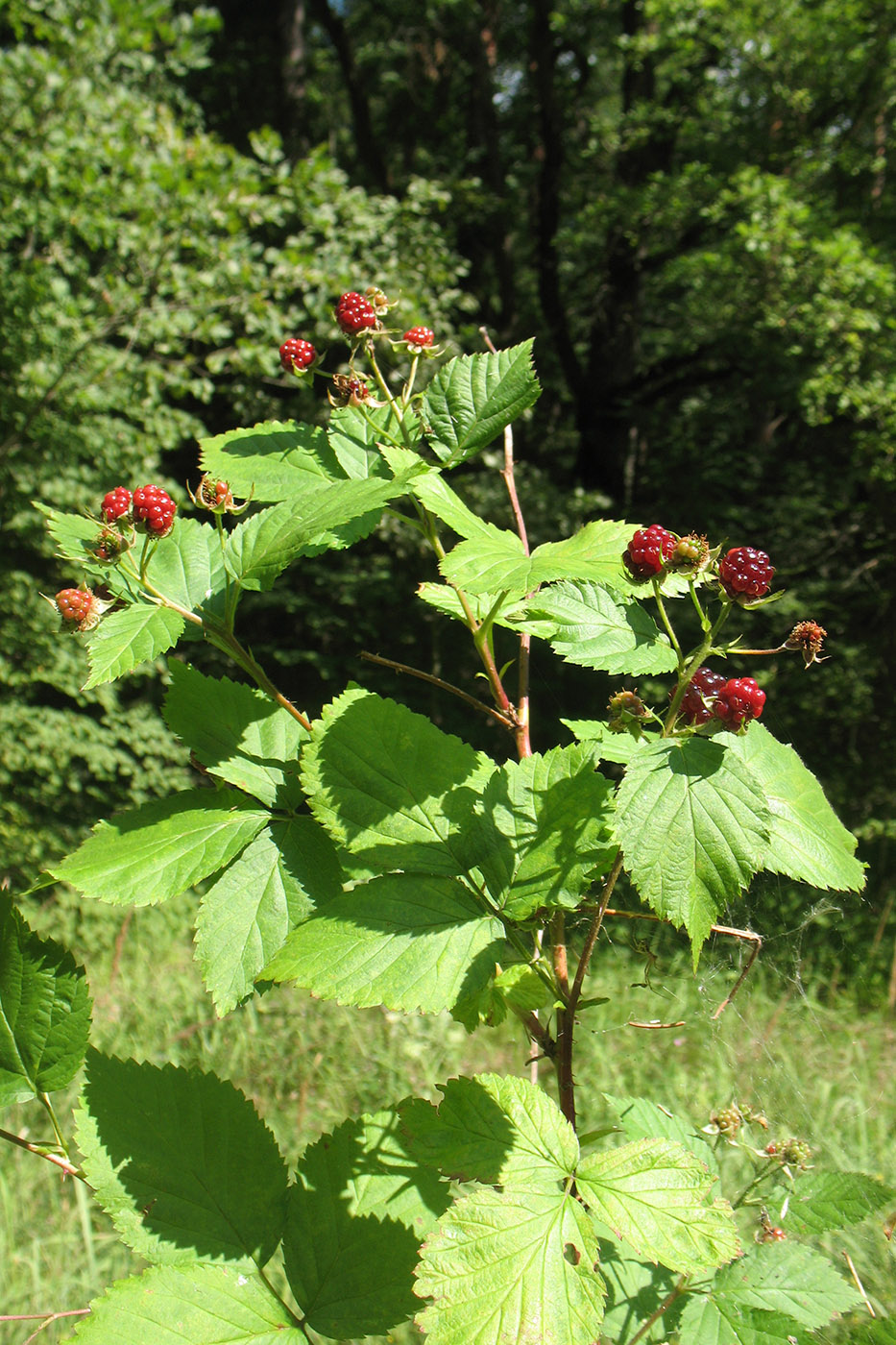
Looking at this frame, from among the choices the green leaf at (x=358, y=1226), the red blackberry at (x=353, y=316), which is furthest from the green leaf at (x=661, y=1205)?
the red blackberry at (x=353, y=316)

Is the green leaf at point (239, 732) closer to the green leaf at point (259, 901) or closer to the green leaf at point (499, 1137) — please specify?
the green leaf at point (259, 901)

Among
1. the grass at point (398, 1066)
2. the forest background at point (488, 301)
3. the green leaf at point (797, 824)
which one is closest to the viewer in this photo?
the green leaf at point (797, 824)

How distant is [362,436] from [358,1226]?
569mm

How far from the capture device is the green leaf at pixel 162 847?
0.55m

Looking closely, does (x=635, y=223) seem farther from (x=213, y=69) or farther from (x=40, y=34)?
(x=213, y=69)

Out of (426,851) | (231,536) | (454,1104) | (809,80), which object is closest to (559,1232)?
(454,1104)

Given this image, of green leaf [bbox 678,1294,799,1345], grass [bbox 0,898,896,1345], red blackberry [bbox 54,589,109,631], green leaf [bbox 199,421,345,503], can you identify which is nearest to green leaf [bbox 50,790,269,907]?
red blackberry [bbox 54,589,109,631]

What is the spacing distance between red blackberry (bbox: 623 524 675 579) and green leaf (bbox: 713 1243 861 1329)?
0.60 m

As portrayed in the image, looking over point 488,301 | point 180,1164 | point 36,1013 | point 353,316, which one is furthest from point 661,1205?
point 488,301

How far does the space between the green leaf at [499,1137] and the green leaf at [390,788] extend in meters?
0.14

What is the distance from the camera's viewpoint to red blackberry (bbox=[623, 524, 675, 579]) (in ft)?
1.69

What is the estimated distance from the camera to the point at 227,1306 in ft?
1.83

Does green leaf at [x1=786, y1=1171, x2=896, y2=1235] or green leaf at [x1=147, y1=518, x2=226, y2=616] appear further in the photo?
green leaf at [x1=786, y1=1171, x2=896, y2=1235]

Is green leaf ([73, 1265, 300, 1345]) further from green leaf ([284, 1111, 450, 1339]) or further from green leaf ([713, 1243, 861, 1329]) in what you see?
green leaf ([713, 1243, 861, 1329])
